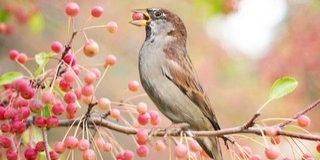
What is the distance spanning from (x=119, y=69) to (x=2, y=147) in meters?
5.38

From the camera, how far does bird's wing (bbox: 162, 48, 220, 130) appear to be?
373 cm

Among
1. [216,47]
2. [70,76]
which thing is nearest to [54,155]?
[70,76]

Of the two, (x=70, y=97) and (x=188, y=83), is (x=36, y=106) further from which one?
(x=188, y=83)

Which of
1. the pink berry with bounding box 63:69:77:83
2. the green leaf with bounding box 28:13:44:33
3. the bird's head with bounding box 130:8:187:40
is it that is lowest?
the pink berry with bounding box 63:69:77:83

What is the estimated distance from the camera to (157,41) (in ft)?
13.0

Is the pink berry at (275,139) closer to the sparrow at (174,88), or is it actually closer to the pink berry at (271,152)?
the pink berry at (271,152)

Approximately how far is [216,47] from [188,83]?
16.4ft

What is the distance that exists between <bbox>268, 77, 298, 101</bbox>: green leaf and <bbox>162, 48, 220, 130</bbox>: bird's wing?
978 mm

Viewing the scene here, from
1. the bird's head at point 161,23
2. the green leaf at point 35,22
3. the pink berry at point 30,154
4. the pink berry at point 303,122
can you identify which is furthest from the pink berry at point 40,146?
the green leaf at point 35,22

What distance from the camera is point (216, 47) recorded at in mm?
8719

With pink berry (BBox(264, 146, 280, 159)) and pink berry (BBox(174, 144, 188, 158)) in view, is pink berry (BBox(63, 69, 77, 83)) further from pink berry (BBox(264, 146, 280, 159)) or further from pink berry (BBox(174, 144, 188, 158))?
pink berry (BBox(264, 146, 280, 159))

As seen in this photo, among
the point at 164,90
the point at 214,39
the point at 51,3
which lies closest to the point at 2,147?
the point at 164,90

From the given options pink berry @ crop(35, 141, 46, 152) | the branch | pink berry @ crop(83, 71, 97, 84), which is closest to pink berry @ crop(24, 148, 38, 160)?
pink berry @ crop(35, 141, 46, 152)

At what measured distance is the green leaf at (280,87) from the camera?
8.93ft
